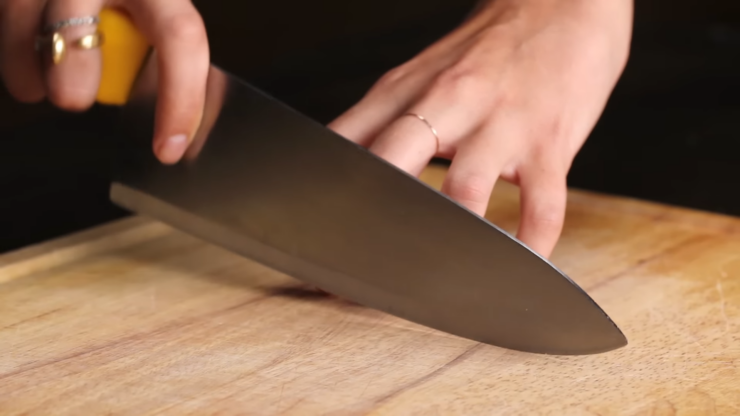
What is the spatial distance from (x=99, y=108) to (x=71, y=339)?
2.71 feet

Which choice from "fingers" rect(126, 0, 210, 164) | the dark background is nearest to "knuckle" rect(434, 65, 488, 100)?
"fingers" rect(126, 0, 210, 164)

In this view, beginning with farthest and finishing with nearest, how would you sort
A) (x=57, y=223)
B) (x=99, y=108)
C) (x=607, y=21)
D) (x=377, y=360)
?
1. (x=99, y=108)
2. (x=57, y=223)
3. (x=607, y=21)
4. (x=377, y=360)

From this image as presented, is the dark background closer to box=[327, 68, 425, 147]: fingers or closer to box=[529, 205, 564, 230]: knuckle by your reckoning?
box=[327, 68, 425, 147]: fingers

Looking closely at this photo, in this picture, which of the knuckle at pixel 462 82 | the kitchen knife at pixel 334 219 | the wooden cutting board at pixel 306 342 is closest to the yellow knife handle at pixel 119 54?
the kitchen knife at pixel 334 219

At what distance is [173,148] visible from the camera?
0.74m

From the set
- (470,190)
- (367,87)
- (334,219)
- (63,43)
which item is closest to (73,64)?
(63,43)

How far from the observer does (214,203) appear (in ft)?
2.50

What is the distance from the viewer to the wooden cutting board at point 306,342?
1.94 ft

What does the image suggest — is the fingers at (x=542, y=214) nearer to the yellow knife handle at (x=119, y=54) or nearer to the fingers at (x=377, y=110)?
the fingers at (x=377, y=110)

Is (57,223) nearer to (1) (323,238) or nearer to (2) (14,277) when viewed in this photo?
(2) (14,277)

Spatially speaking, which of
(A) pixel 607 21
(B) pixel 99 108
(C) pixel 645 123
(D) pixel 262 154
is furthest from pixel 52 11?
(C) pixel 645 123

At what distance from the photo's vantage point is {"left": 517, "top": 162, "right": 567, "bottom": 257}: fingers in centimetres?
77

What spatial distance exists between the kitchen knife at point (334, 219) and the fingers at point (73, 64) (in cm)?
3

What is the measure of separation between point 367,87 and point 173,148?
865 mm
